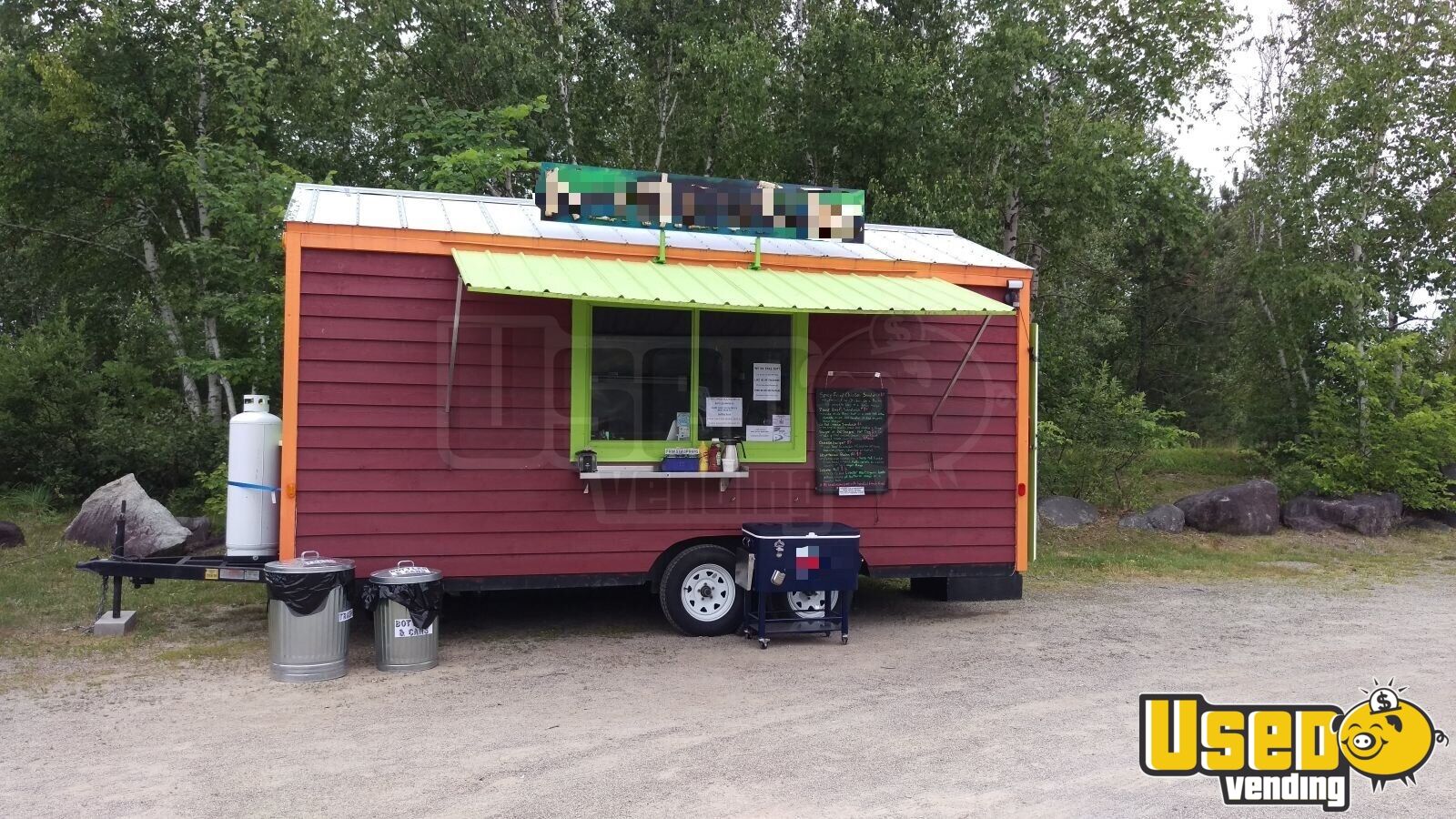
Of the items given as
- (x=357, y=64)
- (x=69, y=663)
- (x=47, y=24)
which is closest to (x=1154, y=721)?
(x=69, y=663)

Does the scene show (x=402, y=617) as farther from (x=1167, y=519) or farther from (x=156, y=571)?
(x=1167, y=519)

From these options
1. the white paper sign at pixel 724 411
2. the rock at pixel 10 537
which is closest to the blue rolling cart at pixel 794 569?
the white paper sign at pixel 724 411

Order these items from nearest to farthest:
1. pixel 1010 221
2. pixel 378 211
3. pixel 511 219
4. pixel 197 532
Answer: pixel 378 211 < pixel 511 219 < pixel 197 532 < pixel 1010 221

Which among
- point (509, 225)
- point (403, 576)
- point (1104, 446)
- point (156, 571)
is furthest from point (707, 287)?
point (1104, 446)

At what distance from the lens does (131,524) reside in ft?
31.4

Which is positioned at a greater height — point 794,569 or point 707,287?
point 707,287

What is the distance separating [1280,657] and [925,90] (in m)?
9.03

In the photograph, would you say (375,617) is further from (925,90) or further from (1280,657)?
(925,90)

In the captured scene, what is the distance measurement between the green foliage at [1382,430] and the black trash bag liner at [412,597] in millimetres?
12438

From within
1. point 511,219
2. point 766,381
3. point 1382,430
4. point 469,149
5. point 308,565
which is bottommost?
point 308,565

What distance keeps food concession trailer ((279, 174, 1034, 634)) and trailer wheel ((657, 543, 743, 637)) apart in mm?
15

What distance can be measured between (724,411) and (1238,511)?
28.9 feet

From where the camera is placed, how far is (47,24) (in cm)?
1484

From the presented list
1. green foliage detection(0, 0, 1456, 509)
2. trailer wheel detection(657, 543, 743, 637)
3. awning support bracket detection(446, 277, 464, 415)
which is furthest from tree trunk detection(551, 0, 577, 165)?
trailer wheel detection(657, 543, 743, 637)
